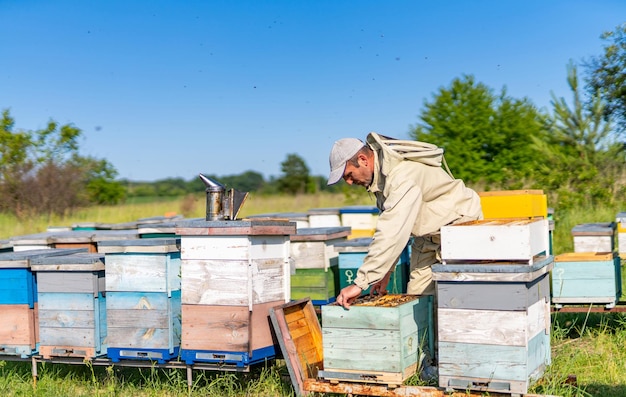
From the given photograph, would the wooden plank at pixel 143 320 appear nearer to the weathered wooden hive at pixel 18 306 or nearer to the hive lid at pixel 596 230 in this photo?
the weathered wooden hive at pixel 18 306

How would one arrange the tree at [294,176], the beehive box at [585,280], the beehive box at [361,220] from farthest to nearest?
the tree at [294,176] → the beehive box at [361,220] → the beehive box at [585,280]

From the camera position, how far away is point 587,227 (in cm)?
734

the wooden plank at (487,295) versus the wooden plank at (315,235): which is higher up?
the wooden plank at (315,235)

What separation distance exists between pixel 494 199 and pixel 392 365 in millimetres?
2050

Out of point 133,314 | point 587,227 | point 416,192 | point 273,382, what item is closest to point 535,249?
point 416,192

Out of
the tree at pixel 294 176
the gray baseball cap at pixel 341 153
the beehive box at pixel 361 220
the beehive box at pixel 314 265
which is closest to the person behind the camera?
the gray baseball cap at pixel 341 153

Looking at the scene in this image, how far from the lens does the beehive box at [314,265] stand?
6555 millimetres

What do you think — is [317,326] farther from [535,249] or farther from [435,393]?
[535,249]

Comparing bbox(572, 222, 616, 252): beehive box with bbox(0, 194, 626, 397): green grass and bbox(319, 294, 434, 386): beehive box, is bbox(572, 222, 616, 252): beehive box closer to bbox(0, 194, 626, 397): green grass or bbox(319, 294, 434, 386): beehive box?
bbox(0, 194, 626, 397): green grass

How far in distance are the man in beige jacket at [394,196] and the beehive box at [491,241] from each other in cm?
Result: 31

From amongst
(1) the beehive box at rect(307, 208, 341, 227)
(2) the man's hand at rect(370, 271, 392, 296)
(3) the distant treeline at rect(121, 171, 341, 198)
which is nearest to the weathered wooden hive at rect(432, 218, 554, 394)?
(2) the man's hand at rect(370, 271, 392, 296)

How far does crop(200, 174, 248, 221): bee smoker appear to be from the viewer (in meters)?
4.96

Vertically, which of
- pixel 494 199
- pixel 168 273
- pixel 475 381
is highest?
pixel 494 199

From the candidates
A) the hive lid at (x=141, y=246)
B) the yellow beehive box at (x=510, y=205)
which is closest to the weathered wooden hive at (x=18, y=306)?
the hive lid at (x=141, y=246)
